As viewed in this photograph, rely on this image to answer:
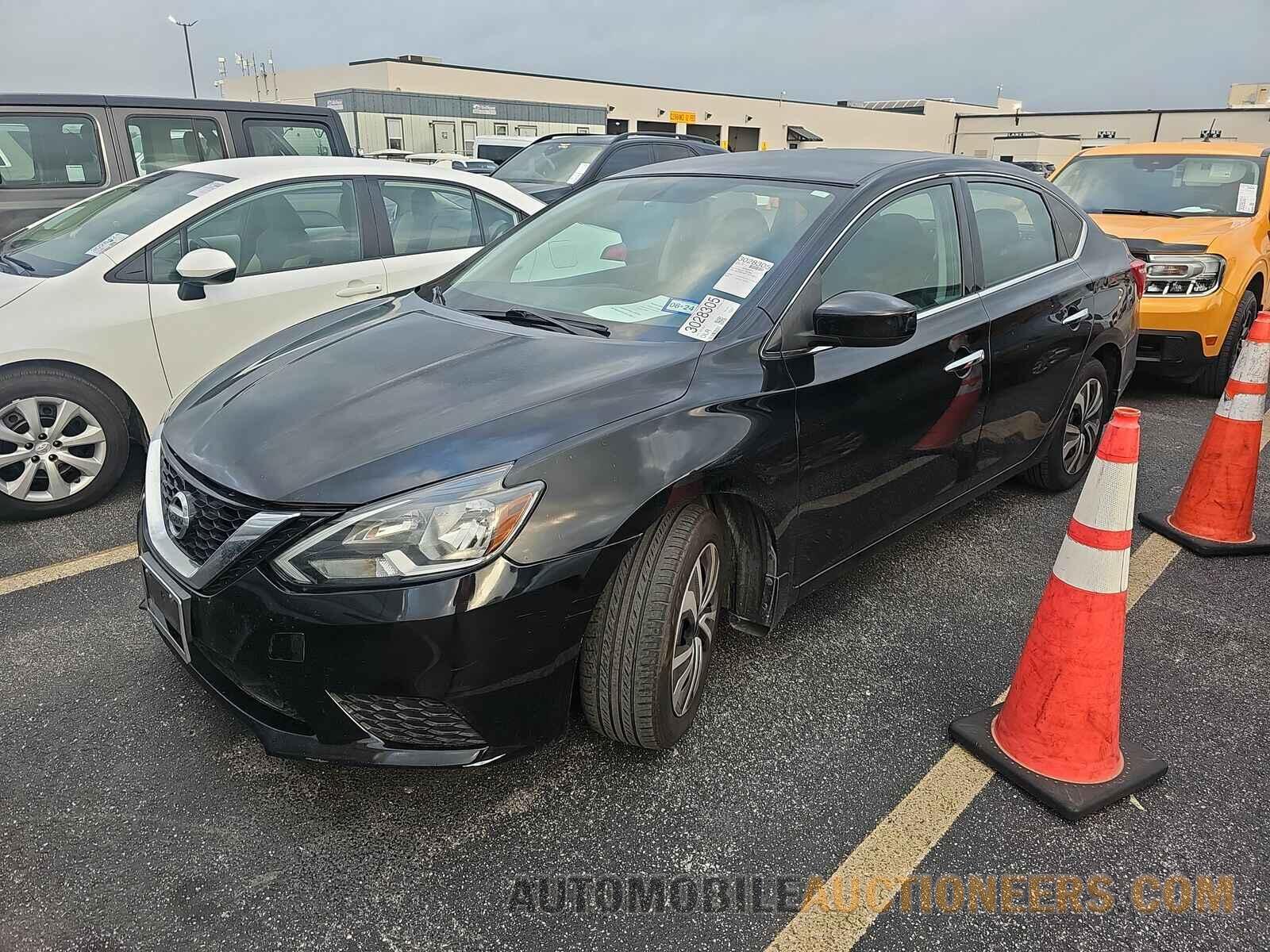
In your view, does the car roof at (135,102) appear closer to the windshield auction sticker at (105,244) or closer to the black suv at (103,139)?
the black suv at (103,139)

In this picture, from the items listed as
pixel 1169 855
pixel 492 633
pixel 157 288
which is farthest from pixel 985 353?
pixel 157 288

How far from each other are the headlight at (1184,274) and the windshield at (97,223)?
586 centimetres

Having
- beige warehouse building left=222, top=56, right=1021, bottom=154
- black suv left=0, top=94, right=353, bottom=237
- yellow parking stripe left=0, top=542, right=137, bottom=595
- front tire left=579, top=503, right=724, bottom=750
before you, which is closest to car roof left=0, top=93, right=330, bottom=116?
black suv left=0, top=94, right=353, bottom=237

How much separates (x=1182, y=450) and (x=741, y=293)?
3929mm

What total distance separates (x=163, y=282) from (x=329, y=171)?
113 cm

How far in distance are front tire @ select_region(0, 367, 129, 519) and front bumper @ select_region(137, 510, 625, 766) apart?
7.70 feet

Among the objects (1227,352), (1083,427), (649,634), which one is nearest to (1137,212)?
(1227,352)

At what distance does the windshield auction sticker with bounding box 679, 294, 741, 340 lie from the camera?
2.50 metres

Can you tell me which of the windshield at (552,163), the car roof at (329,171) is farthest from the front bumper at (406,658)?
the windshield at (552,163)

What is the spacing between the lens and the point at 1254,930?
193 centimetres

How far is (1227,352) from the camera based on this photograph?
6.28m

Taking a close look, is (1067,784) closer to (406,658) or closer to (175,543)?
(406,658)

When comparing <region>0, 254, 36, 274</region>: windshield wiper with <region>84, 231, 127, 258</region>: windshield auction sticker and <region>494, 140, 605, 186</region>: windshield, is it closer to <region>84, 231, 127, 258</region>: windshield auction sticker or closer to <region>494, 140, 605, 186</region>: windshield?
<region>84, 231, 127, 258</region>: windshield auction sticker

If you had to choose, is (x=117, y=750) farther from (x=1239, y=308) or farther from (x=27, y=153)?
(x=1239, y=308)
